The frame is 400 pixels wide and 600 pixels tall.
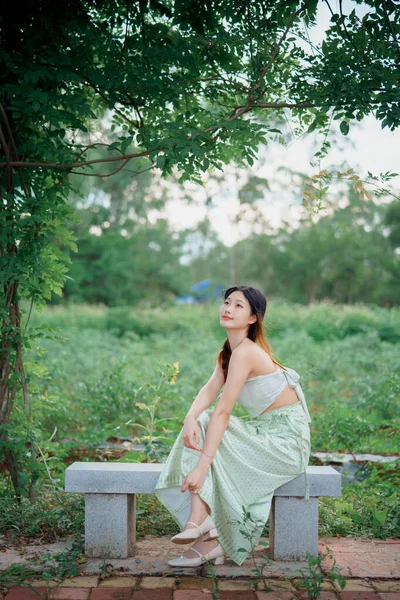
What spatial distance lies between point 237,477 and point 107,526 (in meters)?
0.72

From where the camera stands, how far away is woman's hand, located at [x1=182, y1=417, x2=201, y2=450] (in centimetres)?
312

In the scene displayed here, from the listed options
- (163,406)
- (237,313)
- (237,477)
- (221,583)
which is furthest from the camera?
(163,406)

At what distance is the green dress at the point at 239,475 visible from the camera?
3078 millimetres

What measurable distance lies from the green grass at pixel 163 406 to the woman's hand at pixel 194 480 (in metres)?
0.82

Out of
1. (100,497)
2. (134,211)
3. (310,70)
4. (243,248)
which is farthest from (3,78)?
(243,248)

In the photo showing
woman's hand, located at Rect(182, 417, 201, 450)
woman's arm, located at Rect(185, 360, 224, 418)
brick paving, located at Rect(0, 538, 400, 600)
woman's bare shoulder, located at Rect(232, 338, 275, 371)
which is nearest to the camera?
brick paving, located at Rect(0, 538, 400, 600)

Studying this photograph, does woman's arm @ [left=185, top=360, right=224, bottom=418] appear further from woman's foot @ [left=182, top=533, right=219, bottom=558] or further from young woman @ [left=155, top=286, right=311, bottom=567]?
woman's foot @ [left=182, top=533, right=219, bottom=558]

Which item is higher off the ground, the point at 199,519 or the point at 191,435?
the point at 191,435

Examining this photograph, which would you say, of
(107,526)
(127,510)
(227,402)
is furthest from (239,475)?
(107,526)

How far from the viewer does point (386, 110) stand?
322 centimetres

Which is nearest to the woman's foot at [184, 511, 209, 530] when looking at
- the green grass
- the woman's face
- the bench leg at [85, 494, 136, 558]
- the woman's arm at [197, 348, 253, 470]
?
the woman's arm at [197, 348, 253, 470]

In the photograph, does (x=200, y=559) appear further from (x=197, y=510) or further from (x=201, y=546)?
(x=197, y=510)

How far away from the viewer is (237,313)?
339 centimetres

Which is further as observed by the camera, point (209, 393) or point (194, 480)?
point (209, 393)
